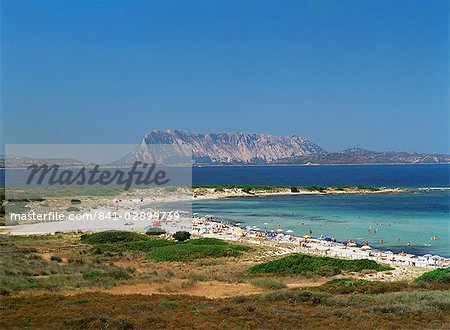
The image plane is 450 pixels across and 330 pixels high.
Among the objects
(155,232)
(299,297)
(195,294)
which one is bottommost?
(155,232)

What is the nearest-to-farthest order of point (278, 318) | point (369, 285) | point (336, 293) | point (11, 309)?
point (278, 318) → point (11, 309) → point (336, 293) → point (369, 285)

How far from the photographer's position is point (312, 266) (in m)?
23.9

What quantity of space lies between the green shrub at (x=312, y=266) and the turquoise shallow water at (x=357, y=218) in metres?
9.60

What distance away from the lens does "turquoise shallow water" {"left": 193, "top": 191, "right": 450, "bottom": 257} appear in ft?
126

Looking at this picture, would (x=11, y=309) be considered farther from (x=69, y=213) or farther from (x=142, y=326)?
(x=69, y=213)

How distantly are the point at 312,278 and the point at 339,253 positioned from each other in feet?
30.4

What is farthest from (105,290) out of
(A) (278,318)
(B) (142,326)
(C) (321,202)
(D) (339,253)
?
(C) (321,202)

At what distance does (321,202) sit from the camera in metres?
75.1


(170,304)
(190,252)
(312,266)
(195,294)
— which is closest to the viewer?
(170,304)

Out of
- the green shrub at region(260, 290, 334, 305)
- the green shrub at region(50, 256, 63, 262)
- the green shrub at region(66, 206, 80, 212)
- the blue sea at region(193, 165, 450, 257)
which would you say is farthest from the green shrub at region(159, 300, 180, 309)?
the green shrub at region(66, 206, 80, 212)

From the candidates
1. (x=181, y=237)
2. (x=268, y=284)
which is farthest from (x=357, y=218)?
(x=268, y=284)

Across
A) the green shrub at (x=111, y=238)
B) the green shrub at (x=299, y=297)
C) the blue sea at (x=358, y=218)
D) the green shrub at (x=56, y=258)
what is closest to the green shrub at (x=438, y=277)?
the green shrub at (x=299, y=297)

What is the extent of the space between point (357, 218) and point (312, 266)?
31183 mm

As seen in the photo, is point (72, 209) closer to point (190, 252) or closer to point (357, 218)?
point (357, 218)
